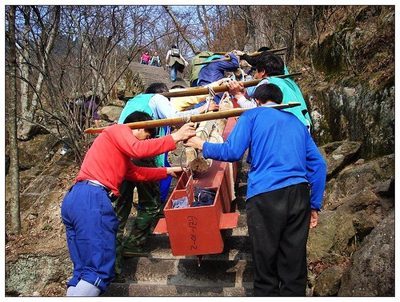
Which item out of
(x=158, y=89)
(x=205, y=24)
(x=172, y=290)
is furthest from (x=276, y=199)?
(x=205, y=24)

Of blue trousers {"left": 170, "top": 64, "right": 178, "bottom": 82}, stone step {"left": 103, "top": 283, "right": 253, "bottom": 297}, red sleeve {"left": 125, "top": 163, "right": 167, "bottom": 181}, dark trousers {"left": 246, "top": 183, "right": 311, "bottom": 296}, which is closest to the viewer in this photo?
dark trousers {"left": 246, "top": 183, "right": 311, "bottom": 296}

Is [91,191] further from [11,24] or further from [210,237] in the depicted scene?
[11,24]

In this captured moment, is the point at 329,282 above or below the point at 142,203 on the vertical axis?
below

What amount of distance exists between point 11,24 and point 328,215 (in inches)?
221

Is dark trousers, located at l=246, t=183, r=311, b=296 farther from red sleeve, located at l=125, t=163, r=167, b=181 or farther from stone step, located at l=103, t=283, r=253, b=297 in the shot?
red sleeve, located at l=125, t=163, r=167, b=181

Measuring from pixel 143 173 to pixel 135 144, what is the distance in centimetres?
65

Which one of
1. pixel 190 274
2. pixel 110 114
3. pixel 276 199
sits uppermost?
pixel 110 114

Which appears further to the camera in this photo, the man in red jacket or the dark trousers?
the man in red jacket

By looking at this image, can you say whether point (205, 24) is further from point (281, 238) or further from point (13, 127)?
point (281, 238)

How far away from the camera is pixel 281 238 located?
343cm

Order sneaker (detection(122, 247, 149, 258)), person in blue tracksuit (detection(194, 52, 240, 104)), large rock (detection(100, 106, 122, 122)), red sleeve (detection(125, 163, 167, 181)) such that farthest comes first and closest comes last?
large rock (detection(100, 106, 122, 122)), person in blue tracksuit (detection(194, 52, 240, 104)), sneaker (detection(122, 247, 149, 258)), red sleeve (detection(125, 163, 167, 181))

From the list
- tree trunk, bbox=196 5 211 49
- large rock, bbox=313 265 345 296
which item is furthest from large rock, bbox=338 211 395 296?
tree trunk, bbox=196 5 211 49

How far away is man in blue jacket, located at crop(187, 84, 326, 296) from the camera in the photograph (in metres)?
3.38

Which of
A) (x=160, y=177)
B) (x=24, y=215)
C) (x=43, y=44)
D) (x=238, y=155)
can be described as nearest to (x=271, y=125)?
(x=238, y=155)
